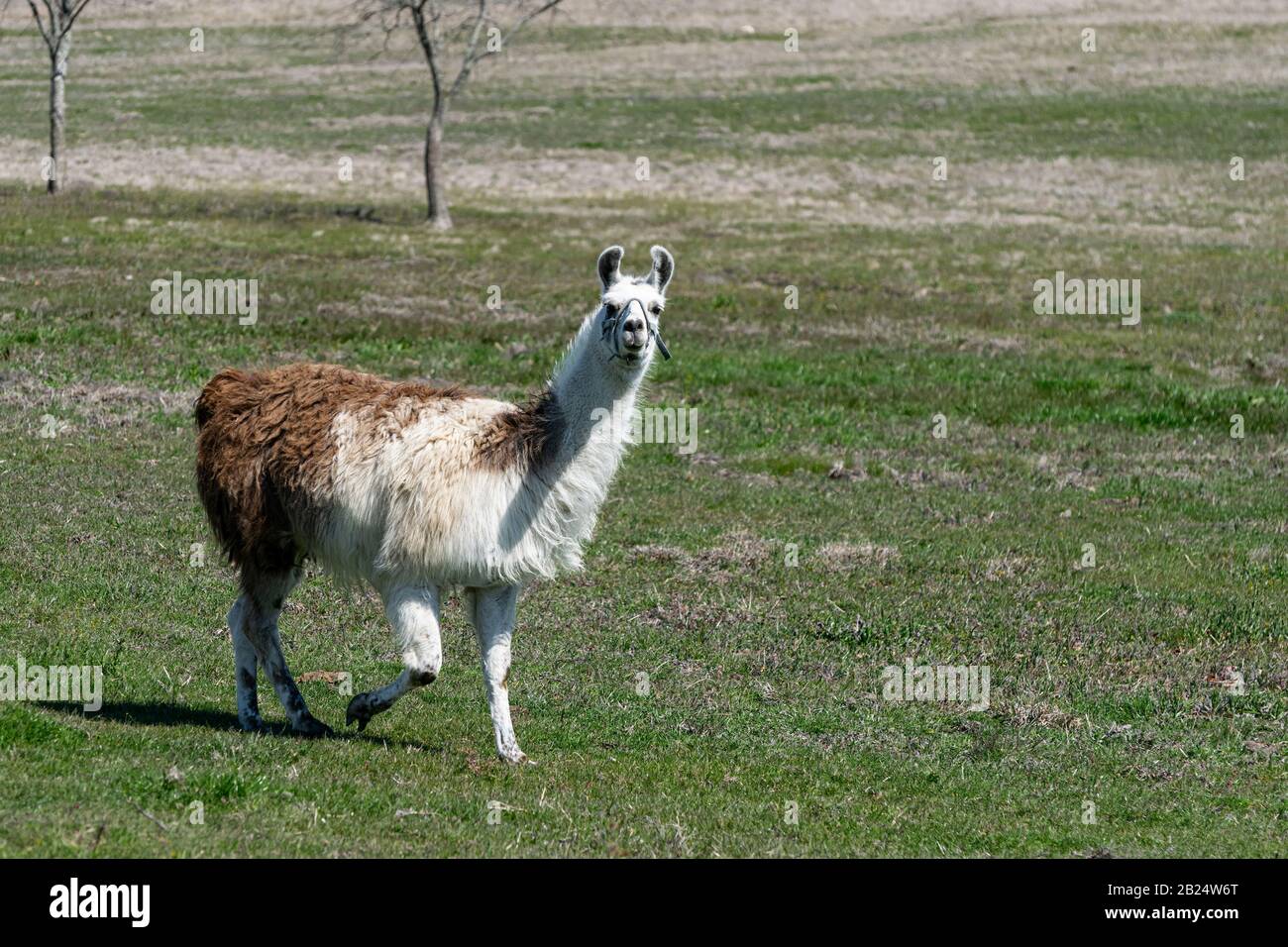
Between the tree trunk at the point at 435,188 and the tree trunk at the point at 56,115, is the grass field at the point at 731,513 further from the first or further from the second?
the tree trunk at the point at 435,188

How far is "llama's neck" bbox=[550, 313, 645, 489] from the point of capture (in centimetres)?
925

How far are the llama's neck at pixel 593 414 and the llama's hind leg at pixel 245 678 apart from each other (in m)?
2.33

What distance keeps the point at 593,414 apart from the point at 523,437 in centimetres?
45

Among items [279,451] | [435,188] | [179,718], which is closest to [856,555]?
[279,451]

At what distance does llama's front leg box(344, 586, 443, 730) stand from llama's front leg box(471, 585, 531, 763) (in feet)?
0.98

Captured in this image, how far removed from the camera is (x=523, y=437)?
30.6ft

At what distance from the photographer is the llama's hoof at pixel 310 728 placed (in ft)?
31.3

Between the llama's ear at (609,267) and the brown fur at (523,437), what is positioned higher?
the llama's ear at (609,267)

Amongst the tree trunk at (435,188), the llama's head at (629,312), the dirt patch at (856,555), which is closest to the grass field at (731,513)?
the dirt patch at (856,555)

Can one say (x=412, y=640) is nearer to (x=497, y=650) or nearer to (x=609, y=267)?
(x=497, y=650)

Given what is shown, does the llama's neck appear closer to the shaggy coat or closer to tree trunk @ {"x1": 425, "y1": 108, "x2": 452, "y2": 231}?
the shaggy coat

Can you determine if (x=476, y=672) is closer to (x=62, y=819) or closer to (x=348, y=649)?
(x=348, y=649)

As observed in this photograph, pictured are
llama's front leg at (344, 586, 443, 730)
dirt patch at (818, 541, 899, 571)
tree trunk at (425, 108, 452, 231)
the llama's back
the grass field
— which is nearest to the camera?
the grass field

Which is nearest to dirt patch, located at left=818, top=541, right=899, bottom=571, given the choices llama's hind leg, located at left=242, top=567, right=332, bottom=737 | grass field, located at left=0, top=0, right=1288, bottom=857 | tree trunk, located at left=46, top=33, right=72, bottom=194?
grass field, located at left=0, top=0, right=1288, bottom=857
